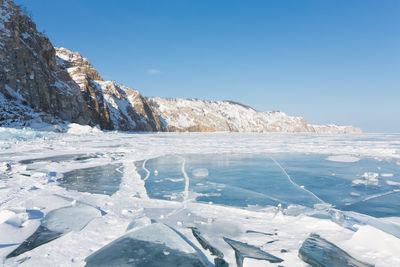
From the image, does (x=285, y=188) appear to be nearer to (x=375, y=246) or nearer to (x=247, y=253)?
(x=375, y=246)

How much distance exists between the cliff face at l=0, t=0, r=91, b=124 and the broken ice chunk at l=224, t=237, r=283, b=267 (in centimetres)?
2923

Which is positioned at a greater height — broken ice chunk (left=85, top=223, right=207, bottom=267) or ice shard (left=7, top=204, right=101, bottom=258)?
broken ice chunk (left=85, top=223, right=207, bottom=267)

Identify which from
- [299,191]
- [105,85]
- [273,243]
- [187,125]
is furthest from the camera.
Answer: [187,125]

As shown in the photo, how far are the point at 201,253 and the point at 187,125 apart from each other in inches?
3821

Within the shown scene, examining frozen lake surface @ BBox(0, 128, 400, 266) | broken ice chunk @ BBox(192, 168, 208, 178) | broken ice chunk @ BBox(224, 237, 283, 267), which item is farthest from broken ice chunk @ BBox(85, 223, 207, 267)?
broken ice chunk @ BBox(192, 168, 208, 178)

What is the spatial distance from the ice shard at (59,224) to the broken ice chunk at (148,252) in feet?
2.23

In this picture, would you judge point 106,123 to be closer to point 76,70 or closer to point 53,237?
point 76,70

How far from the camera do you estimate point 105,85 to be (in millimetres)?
59781

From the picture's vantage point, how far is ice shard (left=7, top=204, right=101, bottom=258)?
87.7 inches

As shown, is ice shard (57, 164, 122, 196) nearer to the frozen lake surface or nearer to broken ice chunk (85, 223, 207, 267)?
the frozen lake surface

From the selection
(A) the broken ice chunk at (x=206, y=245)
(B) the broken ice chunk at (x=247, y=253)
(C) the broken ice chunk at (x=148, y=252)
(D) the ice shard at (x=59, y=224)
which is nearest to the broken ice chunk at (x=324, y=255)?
(B) the broken ice chunk at (x=247, y=253)

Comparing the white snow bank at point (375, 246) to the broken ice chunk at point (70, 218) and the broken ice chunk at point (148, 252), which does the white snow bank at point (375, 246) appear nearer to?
the broken ice chunk at point (148, 252)

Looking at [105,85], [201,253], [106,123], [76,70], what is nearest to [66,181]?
[201,253]

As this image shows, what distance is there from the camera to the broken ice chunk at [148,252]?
6.17ft
